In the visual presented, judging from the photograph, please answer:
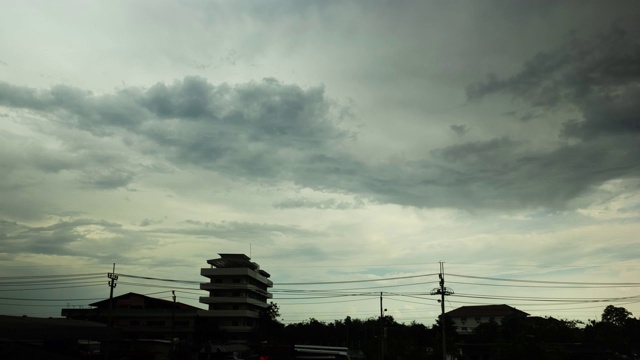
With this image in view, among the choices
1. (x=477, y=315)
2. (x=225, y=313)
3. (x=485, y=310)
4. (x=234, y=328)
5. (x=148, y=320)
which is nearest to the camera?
(x=148, y=320)

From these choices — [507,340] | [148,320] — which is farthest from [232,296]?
[507,340]

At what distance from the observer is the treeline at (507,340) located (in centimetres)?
5675

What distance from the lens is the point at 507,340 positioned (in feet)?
224

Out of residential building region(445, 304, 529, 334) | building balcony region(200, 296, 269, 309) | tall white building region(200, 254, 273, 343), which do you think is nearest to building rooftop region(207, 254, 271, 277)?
tall white building region(200, 254, 273, 343)

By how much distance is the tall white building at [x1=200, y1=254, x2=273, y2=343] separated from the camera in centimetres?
10288

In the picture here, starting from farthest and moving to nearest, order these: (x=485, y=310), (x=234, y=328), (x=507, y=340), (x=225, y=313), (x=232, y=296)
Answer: (x=485, y=310), (x=232, y=296), (x=225, y=313), (x=234, y=328), (x=507, y=340)

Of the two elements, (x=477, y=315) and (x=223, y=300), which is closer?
(x=223, y=300)

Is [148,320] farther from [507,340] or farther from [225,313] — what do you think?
[507,340]

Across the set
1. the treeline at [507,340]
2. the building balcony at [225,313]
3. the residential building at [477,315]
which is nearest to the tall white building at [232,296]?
the building balcony at [225,313]

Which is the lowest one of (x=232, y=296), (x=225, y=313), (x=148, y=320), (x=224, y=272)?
(x=148, y=320)

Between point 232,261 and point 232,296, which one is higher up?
point 232,261

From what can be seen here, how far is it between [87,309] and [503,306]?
4872 inches

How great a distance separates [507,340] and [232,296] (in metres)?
60.0

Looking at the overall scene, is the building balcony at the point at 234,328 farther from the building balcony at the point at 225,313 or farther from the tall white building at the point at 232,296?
the building balcony at the point at 225,313
